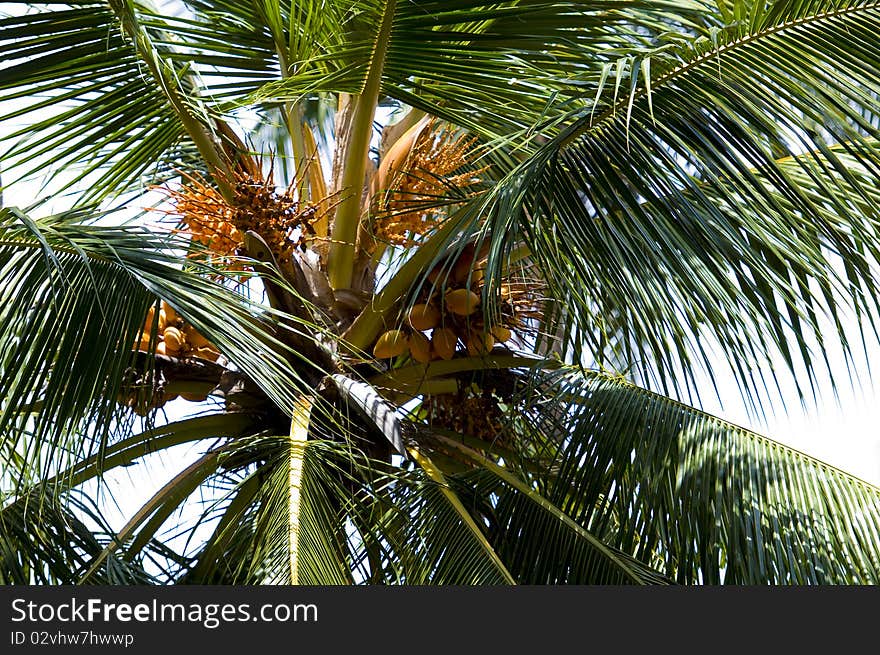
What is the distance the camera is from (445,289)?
2.92 metres

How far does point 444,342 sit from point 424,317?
0.34 ft

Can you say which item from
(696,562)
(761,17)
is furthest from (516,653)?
(761,17)

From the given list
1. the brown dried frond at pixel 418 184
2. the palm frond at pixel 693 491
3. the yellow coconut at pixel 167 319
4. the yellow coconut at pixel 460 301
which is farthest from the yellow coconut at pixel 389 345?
the yellow coconut at pixel 167 319

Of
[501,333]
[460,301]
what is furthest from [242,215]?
[501,333]

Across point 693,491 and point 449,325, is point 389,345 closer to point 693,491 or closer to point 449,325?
point 449,325

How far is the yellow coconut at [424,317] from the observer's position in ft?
9.87

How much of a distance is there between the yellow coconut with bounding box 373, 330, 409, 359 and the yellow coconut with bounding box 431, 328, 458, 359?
87mm

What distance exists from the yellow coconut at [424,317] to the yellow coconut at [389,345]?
0.06 metres

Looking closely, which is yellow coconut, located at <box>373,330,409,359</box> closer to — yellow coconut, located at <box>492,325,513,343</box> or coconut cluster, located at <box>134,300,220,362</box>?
yellow coconut, located at <box>492,325,513,343</box>

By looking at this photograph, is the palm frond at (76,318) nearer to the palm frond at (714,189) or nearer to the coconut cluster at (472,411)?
the palm frond at (714,189)


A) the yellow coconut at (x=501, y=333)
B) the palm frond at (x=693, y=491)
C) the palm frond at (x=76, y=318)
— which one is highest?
the yellow coconut at (x=501, y=333)

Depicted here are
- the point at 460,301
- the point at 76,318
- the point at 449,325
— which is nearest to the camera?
the point at 76,318

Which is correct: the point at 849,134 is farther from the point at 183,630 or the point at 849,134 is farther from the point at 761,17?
the point at 183,630

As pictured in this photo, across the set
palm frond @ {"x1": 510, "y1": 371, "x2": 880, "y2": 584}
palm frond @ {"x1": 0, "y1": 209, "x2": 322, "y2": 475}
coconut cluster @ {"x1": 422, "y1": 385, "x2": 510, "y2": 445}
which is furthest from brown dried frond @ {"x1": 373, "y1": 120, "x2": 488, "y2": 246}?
palm frond @ {"x1": 0, "y1": 209, "x2": 322, "y2": 475}
